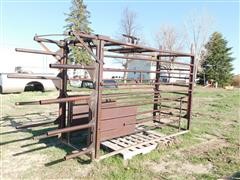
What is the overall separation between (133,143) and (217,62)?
3039cm

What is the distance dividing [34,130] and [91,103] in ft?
8.25

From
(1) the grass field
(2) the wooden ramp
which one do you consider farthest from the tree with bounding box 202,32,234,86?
(2) the wooden ramp

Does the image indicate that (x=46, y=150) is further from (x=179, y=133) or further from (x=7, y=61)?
(x=7, y=61)

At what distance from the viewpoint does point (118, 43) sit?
394 cm

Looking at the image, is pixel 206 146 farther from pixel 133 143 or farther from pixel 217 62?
pixel 217 62

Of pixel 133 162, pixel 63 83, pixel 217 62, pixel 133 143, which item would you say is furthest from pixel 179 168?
pixel 217 62

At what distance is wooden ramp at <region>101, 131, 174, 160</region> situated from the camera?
4098 mm

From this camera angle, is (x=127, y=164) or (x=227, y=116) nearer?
(x=127, y=164)

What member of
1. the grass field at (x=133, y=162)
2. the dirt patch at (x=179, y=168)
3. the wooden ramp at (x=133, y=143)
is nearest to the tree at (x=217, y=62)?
the grass field at (x=133, y=162)

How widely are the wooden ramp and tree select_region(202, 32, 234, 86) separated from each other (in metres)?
28.9

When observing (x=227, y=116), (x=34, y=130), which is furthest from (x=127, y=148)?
(x=227, y=116)

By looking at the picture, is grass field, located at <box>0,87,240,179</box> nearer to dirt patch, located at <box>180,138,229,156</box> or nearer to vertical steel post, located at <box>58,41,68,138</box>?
dirt patch, located at <box>180,138,229,156</box>

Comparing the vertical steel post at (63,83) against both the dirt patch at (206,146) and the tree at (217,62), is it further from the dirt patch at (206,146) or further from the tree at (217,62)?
the tree at (217,62)

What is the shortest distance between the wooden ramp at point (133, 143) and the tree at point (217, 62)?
28.9m
